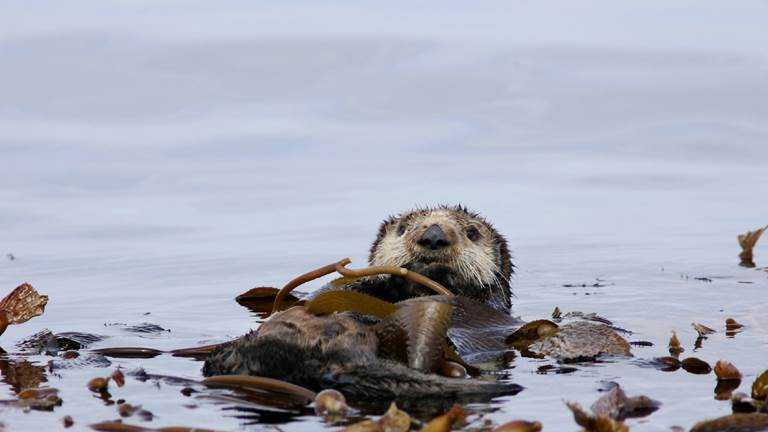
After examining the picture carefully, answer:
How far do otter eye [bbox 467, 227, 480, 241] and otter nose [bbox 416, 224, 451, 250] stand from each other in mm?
481

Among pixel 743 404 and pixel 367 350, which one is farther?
pixel 367 350

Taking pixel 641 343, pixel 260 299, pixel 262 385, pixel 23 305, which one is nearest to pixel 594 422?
pixel 262 385

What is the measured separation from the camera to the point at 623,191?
1531 cm

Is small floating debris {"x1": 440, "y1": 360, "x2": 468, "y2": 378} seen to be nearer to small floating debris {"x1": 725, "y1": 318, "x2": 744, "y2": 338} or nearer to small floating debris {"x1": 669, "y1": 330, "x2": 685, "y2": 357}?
small floating debris {"x1": 669, "y1": 330, "x2": 685, "y2": 357}

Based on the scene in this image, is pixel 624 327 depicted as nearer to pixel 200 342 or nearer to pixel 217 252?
pixel 200 342

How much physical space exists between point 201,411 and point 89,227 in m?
8.92

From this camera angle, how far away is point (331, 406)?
486cm

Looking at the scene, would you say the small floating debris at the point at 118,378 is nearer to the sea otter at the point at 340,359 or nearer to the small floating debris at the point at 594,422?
the sea otter at the point at 340,359

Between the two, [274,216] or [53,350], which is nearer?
[53,350]

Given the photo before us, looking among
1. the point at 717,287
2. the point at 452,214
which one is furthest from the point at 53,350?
the point at 717,287

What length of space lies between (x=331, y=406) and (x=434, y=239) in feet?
9.28

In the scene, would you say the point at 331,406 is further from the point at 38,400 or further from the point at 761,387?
the point at 761,387

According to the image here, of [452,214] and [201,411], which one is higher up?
[452,214]

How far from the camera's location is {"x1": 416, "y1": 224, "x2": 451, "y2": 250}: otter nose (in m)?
7.59
